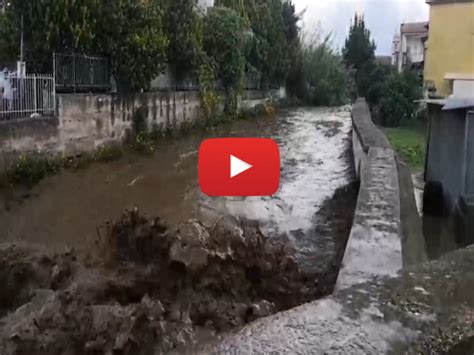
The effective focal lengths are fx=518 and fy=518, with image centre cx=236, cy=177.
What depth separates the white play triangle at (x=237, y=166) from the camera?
495 centimetres

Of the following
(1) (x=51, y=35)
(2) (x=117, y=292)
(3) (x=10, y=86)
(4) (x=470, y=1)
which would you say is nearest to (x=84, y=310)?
(2) (x=117, y=292)

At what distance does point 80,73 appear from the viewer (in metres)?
10.0

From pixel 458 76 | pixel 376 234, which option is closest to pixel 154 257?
pixel 376 234

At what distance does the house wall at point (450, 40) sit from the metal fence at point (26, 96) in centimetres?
1300

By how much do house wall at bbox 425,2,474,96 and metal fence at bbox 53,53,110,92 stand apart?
11.4m

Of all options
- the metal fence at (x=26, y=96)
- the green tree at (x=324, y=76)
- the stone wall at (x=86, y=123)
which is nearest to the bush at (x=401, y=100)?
the green tree at (x=324, y=76)

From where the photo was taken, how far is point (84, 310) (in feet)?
10.5

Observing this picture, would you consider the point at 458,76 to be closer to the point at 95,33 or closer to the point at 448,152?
the point at 448,152

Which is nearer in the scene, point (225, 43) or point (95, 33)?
point (95, 33)

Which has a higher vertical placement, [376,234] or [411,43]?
[411,43]

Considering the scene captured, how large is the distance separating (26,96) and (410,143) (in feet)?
39.8

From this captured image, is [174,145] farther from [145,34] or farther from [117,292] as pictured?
[117,292]

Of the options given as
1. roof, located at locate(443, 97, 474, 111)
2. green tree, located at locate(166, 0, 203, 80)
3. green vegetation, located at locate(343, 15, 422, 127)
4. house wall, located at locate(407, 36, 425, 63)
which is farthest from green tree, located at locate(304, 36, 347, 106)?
roof, located at locate(443, 97, 474, 111)

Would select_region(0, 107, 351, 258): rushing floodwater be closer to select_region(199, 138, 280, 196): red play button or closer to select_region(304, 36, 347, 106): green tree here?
select_region(199, 138, 280, 196): red play button
